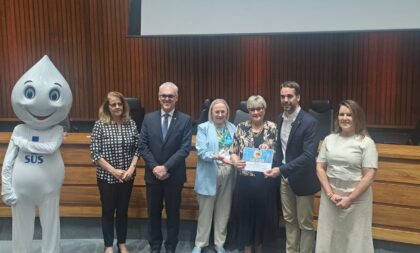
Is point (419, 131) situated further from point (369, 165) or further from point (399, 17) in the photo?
point (369, 165)

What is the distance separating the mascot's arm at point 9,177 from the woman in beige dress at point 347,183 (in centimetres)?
200

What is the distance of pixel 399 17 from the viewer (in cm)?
454

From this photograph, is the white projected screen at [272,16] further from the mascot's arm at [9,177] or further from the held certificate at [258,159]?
the mascot's arm at [9,177]

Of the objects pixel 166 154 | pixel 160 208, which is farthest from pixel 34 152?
pixel 160 208

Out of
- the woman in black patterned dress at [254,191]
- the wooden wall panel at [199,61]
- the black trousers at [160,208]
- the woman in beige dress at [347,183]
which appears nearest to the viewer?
the woman in beige dress at [347,183]

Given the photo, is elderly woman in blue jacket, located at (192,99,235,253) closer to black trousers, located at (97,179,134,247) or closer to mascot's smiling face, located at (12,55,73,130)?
black trousers, located at (97,179,134,247)

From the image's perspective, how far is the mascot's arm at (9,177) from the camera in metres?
2.64

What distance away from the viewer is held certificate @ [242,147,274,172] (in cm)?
267

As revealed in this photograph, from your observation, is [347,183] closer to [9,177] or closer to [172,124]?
[172,124]

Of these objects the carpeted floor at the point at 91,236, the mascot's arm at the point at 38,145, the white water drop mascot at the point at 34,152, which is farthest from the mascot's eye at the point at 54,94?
the carpeted floor at the point at 91,236

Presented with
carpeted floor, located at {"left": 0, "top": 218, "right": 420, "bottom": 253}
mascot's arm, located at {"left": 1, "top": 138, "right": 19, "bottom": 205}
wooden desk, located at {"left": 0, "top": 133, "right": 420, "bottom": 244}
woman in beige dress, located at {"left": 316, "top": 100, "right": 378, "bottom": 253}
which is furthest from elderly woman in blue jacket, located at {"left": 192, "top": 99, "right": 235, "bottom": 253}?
mascot's arm, located at {"left": 1, "top": 138, "right": 19, "bottom": 205}

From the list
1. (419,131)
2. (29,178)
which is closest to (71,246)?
(29,178)

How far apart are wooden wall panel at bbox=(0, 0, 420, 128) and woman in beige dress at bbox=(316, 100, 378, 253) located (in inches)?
141

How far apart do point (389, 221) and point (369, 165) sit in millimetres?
968
